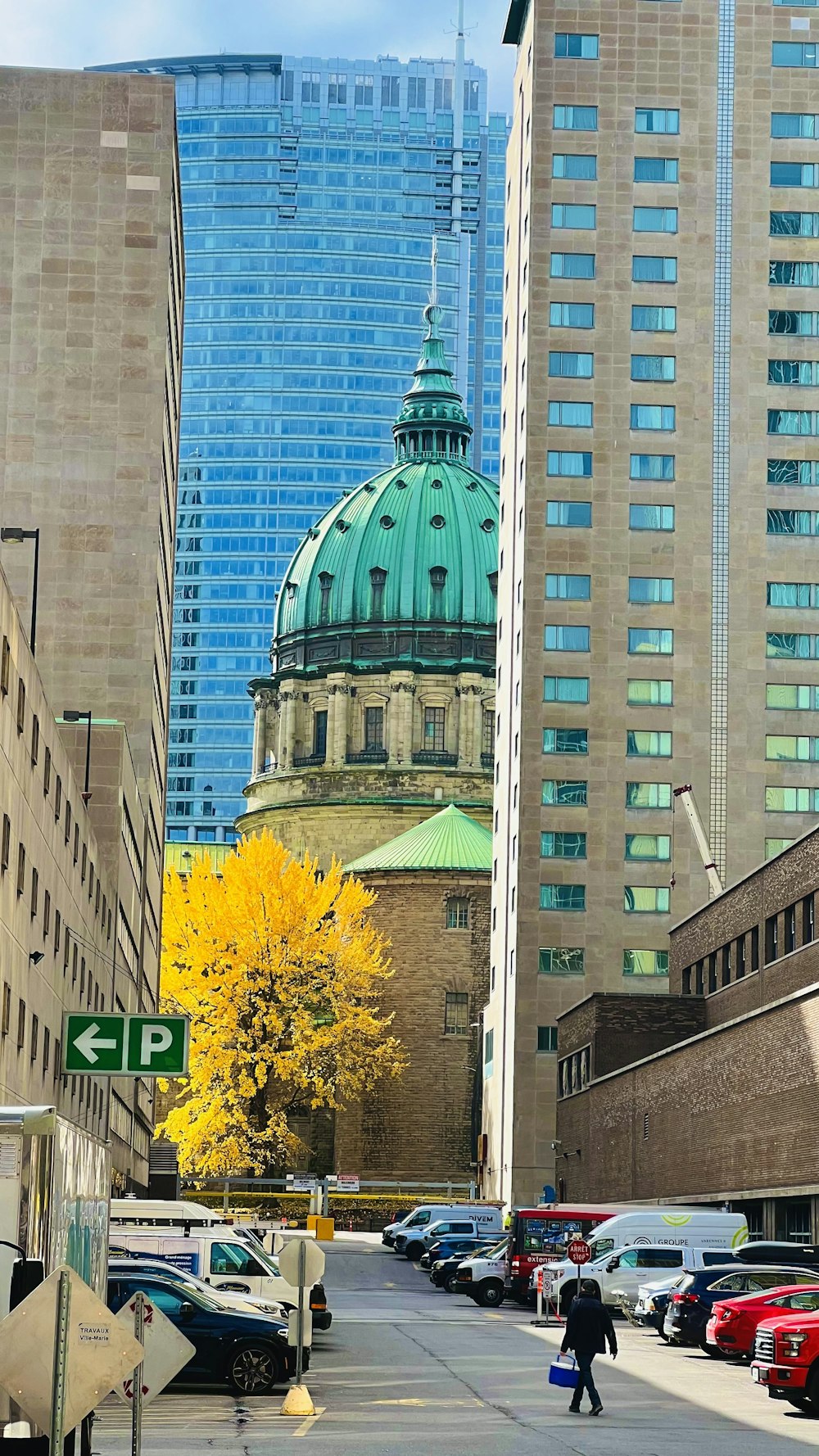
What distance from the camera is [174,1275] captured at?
27.0 metres

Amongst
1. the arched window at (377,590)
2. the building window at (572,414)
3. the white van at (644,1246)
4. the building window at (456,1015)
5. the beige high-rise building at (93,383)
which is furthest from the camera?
the arched window at (377,590)

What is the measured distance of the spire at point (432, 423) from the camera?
487 ft

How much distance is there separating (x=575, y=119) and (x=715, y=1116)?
47558 millimetres

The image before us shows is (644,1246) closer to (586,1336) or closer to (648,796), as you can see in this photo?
(586,1336)

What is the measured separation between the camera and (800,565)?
3339 inches

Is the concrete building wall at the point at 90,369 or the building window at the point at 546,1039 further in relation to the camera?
the building window at the point at 546,1039

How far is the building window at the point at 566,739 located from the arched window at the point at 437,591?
4819 cm

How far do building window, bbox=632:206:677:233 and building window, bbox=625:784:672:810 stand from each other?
71.6 feet

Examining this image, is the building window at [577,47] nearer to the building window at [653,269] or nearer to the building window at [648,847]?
the building window at [653,269]

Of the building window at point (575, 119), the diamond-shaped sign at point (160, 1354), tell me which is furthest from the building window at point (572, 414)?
the diamond-shaped sign at point (160, 1354)

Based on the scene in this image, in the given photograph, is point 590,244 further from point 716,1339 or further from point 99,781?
point 716,1339

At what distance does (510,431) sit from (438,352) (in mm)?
63534

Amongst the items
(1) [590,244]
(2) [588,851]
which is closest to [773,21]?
(1) [590,244]

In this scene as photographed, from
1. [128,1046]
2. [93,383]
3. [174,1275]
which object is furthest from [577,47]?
[174,1275]
